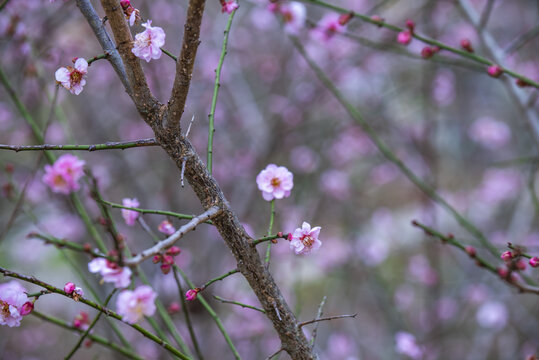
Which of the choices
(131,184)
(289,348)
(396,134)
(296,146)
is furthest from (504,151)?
(289,348)

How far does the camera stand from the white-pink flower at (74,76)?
1082mm

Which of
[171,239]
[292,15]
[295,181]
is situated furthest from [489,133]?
[171,239]

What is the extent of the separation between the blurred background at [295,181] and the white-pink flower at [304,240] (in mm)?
1508

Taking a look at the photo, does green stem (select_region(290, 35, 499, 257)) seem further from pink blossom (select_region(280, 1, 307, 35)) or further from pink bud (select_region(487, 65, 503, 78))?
pink blossom (select_region(280, 1, 307, 35))

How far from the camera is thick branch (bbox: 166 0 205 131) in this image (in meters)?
0.90

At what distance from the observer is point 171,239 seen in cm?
78

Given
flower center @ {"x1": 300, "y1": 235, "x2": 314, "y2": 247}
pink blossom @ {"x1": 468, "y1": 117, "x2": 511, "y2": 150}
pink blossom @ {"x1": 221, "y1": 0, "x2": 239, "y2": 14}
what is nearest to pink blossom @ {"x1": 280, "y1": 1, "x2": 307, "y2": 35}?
pink blossom @ {"x1": 221, "y1": 0, "x2": 239, "y2": 14}

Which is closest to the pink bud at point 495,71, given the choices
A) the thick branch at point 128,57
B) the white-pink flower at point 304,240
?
the white-pink flower at point 304,240

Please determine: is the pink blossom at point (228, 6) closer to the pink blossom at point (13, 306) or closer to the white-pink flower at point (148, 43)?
the white-pink flower at point (148, 43)

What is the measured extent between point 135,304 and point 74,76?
61 cm

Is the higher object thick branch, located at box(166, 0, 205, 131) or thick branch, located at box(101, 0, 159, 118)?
thick branch, located at box(101, 0, 159, 118)

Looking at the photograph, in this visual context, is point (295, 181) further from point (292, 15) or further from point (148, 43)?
point (148, 43)

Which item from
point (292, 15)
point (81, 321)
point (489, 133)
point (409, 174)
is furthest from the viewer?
point (489, 133)

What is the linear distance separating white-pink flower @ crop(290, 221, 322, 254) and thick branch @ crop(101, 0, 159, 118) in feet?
1.46
